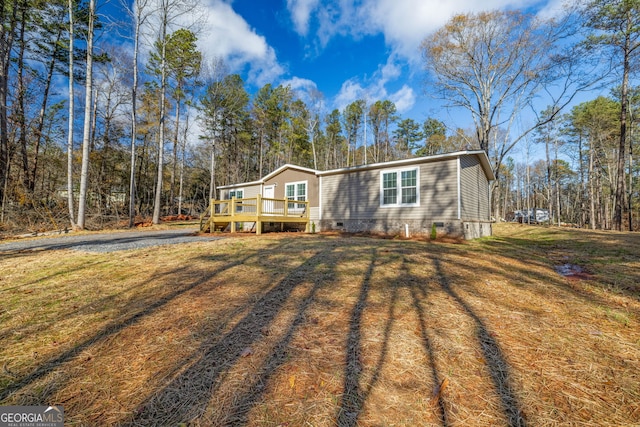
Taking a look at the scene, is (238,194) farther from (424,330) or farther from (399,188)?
(424,330)

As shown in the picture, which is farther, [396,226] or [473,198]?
[473,198]

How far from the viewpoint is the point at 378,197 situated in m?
11.4

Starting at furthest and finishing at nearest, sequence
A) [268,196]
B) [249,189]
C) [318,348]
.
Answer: [249,189] → [268,196] → [318,348]

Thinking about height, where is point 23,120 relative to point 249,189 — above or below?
above

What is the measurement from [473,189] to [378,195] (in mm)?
4130

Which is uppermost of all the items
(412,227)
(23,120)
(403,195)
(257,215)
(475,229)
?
(23,120)

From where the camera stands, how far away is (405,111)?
30750 millimetres

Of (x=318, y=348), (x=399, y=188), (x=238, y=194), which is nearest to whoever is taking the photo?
(x=318, y=348)

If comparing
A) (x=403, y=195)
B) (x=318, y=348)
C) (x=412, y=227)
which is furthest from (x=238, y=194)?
(x=318, y=348)

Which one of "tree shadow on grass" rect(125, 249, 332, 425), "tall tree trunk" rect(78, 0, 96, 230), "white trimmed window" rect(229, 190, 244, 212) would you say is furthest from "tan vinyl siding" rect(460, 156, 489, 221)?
"tall tree trunk" rect(78, 0, 96, 230)

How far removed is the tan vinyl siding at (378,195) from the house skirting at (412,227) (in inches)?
8.2

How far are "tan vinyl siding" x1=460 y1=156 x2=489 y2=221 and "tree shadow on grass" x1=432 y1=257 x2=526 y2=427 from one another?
27.8ft

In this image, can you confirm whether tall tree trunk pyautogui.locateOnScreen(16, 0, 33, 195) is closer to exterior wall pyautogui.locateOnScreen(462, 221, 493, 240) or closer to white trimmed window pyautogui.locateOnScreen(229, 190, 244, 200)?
white trimmed window pyautogui.locateOnScreen(229, 190, 244, 200)

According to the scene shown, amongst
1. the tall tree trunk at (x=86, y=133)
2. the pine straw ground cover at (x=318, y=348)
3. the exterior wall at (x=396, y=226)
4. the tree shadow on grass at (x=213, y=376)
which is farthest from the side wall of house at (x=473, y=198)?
the tall tree trunk at (x=86, y=133)
